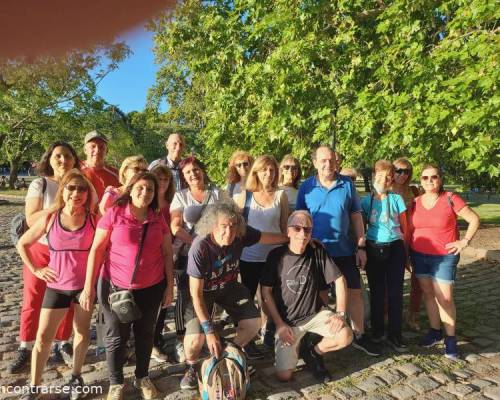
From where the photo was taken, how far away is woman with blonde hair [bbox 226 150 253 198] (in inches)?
194

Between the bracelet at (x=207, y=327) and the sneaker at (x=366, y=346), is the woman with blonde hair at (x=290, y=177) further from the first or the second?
the bracelet at (x=207, y=327)

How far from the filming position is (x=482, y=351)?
14.1ft

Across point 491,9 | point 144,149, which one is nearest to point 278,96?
point 491,9

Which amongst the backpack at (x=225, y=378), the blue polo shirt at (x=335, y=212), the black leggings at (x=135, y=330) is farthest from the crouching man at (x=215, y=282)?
the blue polo shirt at (x=335, y=212)

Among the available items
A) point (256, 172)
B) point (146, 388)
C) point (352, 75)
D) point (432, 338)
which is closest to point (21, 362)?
point (146, 388)

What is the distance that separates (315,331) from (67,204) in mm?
2594

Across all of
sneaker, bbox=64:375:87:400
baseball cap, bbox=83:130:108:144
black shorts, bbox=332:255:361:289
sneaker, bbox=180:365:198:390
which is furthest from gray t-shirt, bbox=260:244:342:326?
baseball cap, bbox=83:130:108:144

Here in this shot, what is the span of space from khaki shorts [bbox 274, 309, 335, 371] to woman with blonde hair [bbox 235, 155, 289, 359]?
0.56 m

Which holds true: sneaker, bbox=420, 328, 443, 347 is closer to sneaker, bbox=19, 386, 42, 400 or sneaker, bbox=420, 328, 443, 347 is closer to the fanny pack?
the fanny pack

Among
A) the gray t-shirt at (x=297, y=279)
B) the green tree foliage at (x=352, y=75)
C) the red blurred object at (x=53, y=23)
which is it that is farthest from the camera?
the green tree foliage at (x=352, y=75)

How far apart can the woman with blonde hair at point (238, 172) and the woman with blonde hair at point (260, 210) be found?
480 mm

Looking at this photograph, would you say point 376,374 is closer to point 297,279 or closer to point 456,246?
point 297,279

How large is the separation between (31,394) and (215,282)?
174 centimetres

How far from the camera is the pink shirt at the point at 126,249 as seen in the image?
11.0 feet
